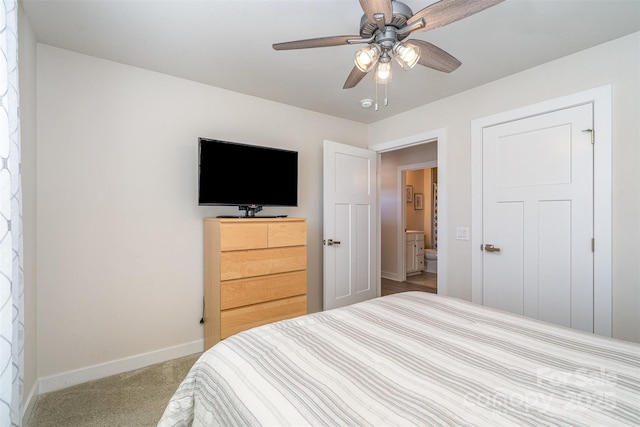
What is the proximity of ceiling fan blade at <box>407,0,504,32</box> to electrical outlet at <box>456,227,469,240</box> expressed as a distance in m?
2.01

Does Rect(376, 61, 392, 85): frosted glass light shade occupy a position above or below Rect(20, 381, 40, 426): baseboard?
above

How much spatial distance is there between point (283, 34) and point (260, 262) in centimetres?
168

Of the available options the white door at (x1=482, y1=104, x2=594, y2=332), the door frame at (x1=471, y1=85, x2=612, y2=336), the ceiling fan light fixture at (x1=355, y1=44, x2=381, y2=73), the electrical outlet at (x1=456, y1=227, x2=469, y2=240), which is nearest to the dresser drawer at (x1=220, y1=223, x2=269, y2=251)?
the ceiling fan light fixture at (x1=355, y1=44, x2=381, y2=73)

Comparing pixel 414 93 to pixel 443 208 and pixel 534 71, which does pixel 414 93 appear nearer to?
pixel 534 71

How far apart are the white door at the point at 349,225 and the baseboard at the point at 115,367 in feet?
4.58

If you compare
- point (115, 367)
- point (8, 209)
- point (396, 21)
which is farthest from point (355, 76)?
point (115, 367)

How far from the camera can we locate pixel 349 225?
3.36 meters

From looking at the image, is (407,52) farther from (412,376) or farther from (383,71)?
(412,376)

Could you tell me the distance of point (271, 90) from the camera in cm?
278

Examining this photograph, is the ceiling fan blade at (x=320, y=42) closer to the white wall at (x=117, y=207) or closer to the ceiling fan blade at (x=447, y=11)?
the ceiling fan blade at (x=447, y=11)

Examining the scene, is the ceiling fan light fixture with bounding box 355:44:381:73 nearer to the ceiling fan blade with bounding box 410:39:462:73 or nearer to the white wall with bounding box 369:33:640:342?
the ceiling fan blade with bounding box 410:39:462:73

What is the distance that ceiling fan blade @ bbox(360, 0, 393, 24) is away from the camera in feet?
3.86

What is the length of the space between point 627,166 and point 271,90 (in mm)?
2797

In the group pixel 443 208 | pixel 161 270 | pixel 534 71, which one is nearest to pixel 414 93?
pixel 534 71
